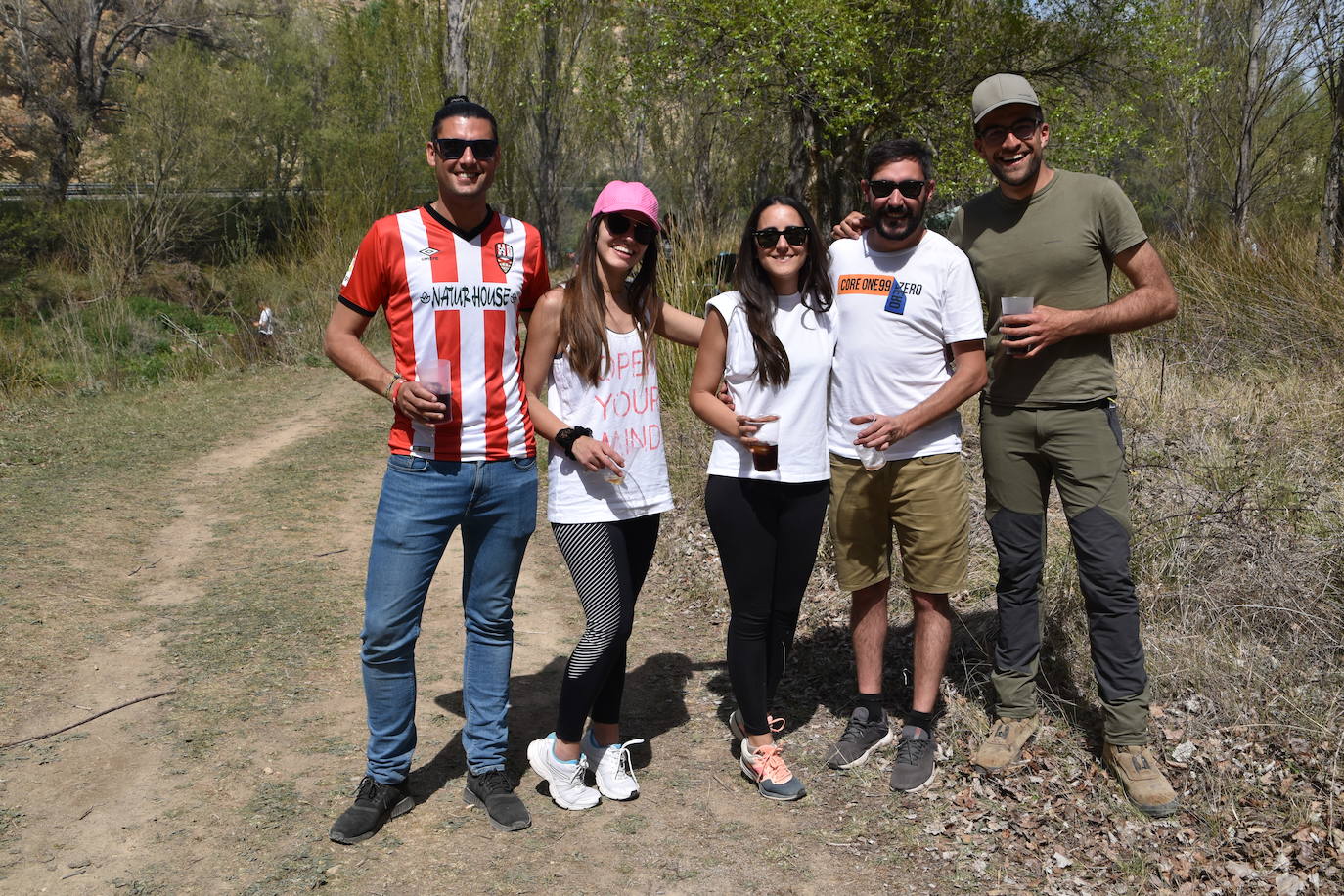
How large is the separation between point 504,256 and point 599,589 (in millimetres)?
1009

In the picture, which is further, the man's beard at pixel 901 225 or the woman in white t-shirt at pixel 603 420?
the man's beard at pixel 901 225

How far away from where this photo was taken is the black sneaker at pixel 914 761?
3.49 metres

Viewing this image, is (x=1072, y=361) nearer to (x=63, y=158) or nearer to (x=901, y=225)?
(x=901, y=225)

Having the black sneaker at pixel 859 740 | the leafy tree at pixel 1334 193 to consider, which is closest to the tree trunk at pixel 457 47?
the leafy tree at pixel 1334 193

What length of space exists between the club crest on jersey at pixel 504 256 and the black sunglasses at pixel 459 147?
0.25 m

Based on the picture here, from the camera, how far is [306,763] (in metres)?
3.67

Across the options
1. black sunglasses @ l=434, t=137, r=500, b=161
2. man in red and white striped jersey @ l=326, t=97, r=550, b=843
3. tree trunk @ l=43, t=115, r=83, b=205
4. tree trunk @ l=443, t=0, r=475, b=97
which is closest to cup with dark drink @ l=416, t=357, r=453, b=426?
man in red and white striped jersey @ l=326, t=97, r=550, b=843

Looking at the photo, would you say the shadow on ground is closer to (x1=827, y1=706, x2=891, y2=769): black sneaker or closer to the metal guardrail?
(x1=827, y1=706, x2=891, y2=769): black sneaker

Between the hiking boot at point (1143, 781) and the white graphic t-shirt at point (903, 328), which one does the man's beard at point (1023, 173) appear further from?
the hiking boot at point (1143, 781)

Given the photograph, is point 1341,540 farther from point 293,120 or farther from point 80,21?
point 80,21

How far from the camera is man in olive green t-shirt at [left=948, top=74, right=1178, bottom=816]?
10.6ft

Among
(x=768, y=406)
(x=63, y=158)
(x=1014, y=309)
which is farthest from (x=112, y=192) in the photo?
(x=1014, y=309)

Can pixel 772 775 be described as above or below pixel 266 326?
below

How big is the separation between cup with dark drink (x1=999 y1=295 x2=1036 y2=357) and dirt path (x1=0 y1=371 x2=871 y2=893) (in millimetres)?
1594
